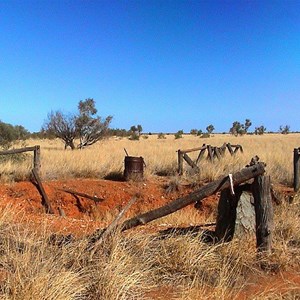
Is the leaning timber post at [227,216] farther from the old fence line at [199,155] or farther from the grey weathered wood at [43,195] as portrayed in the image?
the old fence line at [199,155]

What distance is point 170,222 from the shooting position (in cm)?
789

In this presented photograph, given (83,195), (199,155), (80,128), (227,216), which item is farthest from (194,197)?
(80,128)

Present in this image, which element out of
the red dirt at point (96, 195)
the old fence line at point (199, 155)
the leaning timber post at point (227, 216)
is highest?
the old fence line at point (199, 155)

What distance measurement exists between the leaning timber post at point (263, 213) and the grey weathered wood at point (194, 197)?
0.15m

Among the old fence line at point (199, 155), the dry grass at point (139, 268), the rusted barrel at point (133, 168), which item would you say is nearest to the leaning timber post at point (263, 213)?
the dry grass at point (139, 268)

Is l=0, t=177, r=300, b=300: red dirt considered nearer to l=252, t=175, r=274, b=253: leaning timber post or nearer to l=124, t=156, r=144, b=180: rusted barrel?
l=124, t=156, r=144, b=180: rusted barrel

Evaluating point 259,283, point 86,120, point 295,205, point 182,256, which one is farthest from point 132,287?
point 86,120

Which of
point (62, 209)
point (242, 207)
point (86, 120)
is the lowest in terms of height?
point (62, 209)

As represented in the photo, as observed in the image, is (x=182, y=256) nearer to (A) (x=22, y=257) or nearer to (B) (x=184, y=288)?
(B) (x=184, y=288)

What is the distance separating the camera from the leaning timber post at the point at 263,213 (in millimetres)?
4859

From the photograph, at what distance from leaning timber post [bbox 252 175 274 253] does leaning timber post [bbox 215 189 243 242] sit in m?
0.51

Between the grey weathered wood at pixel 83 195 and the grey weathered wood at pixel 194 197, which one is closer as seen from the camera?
the grey weathered wood at pixel 194 197

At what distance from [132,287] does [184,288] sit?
55 centimetres

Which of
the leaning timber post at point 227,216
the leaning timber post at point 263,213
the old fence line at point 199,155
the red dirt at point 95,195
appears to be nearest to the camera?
the leaning timber post at point 263,213
